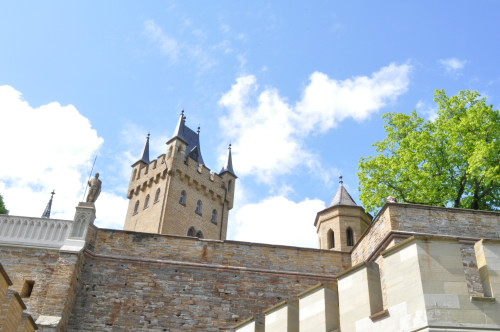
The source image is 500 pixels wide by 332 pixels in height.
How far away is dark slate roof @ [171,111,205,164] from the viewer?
44.8 metres

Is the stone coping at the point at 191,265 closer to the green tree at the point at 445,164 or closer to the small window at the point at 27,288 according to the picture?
the small window at the point at 27,288

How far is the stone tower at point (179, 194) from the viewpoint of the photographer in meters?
40.4

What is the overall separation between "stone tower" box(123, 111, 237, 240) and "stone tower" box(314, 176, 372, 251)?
47.1 feet

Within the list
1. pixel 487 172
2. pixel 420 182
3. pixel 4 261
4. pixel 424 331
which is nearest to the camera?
pixel 424 331

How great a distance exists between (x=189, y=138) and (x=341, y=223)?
23813 mm

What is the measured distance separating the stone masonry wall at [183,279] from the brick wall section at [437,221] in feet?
10.0

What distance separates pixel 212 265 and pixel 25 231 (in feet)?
19.5

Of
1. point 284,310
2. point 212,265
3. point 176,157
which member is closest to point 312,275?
point 212,265

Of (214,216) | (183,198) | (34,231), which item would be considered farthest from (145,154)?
(34,231)

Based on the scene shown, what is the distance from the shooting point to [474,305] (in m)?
6.07

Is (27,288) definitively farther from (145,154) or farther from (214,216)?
(145,154)

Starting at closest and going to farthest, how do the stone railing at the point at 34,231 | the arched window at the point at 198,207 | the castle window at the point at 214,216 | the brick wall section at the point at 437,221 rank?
1. the brick wall section at the point at 437,221
2. the stone railing at the point at 34,231
3. the arched window at the point at 198,207
4. the castle window at the point at 214,216

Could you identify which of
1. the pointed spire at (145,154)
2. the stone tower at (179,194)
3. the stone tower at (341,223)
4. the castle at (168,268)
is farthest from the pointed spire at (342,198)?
the pointed spire at (145,154)

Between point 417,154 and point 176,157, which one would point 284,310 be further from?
point 176,157
